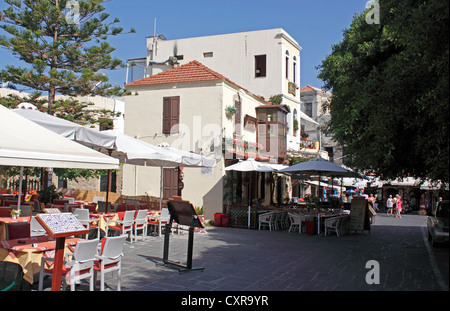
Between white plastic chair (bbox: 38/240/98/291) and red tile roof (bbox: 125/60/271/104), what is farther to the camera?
red tile roof (bbox: 125/60/271/104)

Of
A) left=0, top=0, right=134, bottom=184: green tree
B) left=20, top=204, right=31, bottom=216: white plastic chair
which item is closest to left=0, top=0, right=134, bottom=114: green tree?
left=0, top=0, right=134, bottom=184: green tree

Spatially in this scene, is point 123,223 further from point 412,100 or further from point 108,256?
point 412,100

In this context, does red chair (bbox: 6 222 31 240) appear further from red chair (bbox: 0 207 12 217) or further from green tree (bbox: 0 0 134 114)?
green tree (bbox: 0 0 134 114)

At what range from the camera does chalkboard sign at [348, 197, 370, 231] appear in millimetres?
14516

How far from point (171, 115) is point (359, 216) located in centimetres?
944

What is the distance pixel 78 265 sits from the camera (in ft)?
16.8

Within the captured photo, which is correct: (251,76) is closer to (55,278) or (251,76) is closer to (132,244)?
(132,244)

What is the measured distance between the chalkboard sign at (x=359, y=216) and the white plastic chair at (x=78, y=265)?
11.4m

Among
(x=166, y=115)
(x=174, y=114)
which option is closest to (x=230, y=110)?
(x=174, y=114)

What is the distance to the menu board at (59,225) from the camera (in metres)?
4.54

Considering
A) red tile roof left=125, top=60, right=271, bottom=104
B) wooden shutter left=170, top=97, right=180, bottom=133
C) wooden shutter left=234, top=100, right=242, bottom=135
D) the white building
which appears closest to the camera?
red tile roof left=125, top=60, right=271, bottom=104

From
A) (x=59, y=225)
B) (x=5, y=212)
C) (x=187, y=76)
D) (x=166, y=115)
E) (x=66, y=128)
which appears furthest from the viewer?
(x=187, y=76)

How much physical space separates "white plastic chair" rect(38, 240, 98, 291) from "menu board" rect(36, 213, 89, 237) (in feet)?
0.82

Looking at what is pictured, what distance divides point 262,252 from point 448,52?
6785 mm
